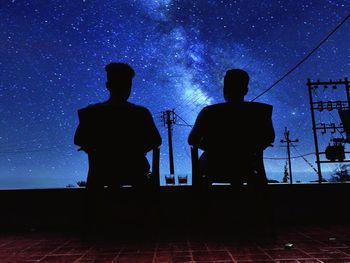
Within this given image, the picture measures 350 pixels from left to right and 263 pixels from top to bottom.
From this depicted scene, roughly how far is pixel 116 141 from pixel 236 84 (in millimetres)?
1334

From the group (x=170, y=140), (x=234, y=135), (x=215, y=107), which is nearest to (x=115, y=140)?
(x=215, y=107)

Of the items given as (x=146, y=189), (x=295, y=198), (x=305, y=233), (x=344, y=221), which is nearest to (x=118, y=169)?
(x=146, y=189)

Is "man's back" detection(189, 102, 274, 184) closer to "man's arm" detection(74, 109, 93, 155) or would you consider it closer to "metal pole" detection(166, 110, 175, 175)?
"man's arm" detection(74, 109, 93, 155)

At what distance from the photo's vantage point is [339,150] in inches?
862

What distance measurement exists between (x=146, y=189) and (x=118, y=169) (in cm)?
35

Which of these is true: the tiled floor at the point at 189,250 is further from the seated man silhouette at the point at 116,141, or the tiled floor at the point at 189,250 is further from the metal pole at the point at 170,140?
the metal pole at the point at 170,140

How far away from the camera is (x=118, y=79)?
2.92 m

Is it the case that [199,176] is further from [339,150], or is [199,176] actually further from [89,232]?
[339,150]

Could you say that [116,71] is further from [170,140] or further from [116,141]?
[170,140]

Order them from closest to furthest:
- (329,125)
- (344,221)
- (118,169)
Result: 1. (118,169)
2. (344,221)
3. (329,125)

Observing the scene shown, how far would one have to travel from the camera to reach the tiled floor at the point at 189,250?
7.36 ft

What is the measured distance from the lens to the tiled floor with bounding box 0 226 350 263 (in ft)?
7.36

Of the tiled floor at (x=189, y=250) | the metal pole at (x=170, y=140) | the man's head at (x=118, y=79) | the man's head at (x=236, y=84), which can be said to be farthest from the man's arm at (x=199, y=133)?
the metal pole at (x=170, y=140)

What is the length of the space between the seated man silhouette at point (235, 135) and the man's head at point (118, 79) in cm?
81
